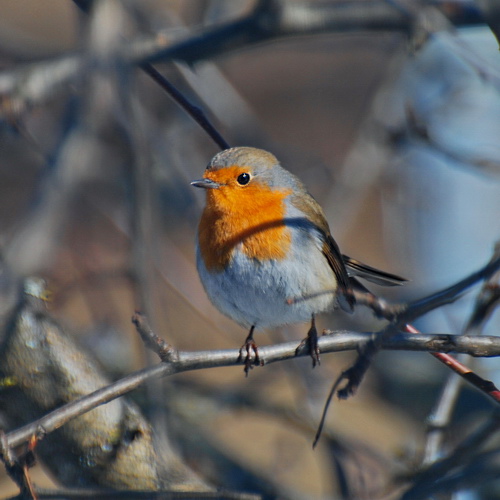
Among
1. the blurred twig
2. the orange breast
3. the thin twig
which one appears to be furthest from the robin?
the thin twig

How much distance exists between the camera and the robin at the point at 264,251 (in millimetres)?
3209

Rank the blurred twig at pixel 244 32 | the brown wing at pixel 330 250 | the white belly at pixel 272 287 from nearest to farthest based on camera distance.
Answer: the blurred twig at pixel 244 32
the white belly at pixel 272 287
the brown wing at pixel 330 250

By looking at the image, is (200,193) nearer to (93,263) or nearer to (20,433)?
(93,263)

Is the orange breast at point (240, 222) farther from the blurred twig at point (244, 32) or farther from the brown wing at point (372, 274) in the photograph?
the blurred twig at point (244, 32)

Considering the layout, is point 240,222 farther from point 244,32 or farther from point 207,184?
point 244,32

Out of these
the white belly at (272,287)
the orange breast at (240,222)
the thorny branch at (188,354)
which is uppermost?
the orange breast at (240,222)

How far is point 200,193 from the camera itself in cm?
442

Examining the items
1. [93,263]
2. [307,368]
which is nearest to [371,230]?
[93,263]

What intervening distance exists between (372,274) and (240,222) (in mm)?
741

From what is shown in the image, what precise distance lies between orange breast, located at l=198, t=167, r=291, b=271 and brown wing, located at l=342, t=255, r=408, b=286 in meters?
0.50

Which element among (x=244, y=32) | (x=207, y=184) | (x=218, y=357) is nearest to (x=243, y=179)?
(x=207, y=184)

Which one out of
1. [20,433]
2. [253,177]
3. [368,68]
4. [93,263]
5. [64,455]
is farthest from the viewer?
[368,68]

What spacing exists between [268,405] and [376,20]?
2.20 m

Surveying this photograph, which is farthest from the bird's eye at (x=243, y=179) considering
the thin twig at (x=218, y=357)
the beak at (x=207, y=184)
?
the thin twig at (x=218, y=357)
